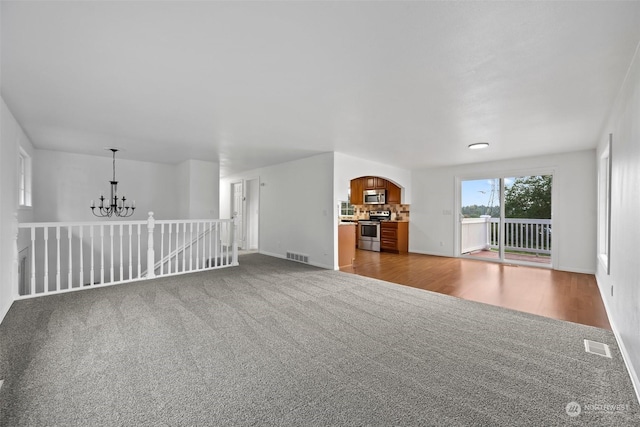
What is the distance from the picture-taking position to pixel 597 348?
2291mm

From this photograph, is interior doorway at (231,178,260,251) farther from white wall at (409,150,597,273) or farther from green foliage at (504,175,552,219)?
green foliage at (504,175,552,219)

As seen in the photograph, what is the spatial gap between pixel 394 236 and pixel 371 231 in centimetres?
72

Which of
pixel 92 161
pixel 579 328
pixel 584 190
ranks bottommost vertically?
pixel 579 328

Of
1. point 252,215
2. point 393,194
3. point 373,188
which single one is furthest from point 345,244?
point 252,215

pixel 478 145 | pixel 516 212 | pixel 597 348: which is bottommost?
pixel 597 348

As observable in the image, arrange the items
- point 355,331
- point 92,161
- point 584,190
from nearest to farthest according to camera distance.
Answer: point 355,331
point 584,190
point 92,161

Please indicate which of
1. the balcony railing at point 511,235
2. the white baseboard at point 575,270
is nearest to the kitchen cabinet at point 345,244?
the balcony railing at point 511,235

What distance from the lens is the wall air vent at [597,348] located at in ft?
7.25

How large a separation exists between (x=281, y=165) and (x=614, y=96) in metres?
5.42

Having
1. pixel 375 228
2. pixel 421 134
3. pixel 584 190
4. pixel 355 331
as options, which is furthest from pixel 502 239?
pixel 355 331

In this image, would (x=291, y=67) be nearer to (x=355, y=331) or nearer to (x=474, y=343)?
(x=355, y=331)

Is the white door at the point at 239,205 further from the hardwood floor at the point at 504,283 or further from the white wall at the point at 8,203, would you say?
the white wall at the point at 8,203

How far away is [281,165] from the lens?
6.52 meters

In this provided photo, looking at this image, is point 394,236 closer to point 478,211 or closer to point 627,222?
point 478,211
